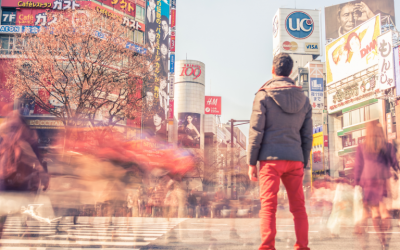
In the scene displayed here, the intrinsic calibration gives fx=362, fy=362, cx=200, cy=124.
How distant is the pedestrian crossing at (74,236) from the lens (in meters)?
5.24

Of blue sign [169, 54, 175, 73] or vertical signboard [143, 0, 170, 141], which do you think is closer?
vertical signboard [143, 0, 170, 141]

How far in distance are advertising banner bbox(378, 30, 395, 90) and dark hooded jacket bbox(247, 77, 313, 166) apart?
1167 inches

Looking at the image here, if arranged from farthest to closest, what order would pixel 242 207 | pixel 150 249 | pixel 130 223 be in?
pixel 242 207 < pixel 130 223 < pixel 150 249

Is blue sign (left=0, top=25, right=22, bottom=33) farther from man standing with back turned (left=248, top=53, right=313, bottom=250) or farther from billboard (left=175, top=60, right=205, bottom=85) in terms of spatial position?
billboard (left=175, top=60, right=205, bottom=85)

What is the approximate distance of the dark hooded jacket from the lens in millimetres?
3186

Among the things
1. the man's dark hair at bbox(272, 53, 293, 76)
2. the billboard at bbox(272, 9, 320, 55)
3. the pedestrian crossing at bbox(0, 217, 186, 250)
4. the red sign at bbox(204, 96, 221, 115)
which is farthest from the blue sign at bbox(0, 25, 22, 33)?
the red sign at bbox(204, 96, 221, 115)

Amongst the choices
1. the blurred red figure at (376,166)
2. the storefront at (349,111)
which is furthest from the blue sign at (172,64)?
the blurred red figure at (376,166)

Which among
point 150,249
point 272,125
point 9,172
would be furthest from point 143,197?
point 272,125

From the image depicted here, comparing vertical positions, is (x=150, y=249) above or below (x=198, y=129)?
below

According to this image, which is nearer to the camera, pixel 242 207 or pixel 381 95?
pixel 242 207

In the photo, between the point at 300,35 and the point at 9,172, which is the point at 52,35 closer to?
the point at 9,172

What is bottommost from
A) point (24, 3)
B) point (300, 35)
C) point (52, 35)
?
point (52, 35)

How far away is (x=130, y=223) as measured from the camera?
27.9 feet

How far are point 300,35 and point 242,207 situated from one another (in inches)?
2397
